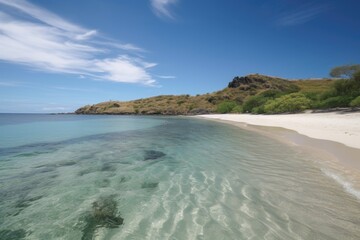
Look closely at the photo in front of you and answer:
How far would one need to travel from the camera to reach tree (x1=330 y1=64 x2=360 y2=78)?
5062 cm

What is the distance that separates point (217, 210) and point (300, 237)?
227 centimetres

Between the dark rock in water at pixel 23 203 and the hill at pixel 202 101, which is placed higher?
the hill at pixel 202 101

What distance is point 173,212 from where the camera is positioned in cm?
678

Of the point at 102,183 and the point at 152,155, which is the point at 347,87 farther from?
the point at 102,183

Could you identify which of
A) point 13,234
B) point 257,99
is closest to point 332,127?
point 13,234

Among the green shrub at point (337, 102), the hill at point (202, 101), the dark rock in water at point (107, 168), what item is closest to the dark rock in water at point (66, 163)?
the dark rock in water at point (107, 168)

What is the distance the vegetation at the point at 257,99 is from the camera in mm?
51781

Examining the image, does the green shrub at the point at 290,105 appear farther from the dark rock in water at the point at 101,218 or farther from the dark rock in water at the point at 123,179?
the dark rock in water at the point at 101,218

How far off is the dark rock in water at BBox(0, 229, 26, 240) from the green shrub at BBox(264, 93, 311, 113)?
210ft

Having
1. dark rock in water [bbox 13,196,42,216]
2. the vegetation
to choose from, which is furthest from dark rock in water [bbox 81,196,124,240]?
the vegetation

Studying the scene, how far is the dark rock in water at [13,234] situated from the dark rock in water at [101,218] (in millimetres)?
1422

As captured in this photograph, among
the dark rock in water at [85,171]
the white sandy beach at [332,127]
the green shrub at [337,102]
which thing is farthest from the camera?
the green shrub at [337,102]

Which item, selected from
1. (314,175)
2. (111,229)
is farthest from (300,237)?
(314,175)

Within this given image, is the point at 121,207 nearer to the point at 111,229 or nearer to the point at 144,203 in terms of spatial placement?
the point at 144,203
